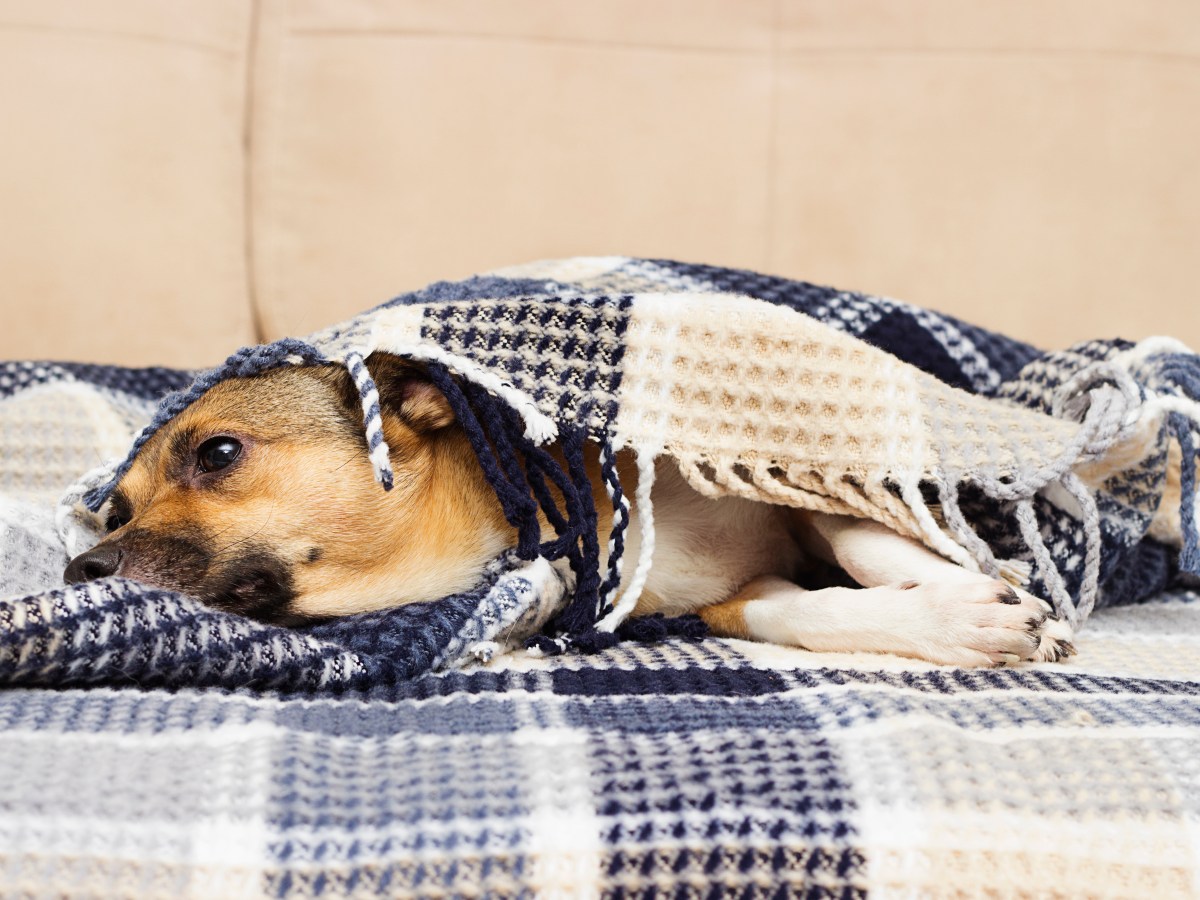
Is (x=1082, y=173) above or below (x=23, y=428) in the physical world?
above

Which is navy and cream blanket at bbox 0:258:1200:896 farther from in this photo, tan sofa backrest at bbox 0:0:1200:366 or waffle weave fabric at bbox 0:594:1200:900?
tan sofa backrest at bbox 0:0:1200:366

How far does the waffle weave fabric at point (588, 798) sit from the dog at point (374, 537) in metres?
0.21

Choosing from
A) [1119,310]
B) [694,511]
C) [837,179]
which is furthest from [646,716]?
[1119,310]

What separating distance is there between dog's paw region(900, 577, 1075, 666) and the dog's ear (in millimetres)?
567

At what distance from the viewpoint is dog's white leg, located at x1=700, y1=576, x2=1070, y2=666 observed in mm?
1016

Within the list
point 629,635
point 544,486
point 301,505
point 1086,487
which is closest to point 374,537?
point 301,505

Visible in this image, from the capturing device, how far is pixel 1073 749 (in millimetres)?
774

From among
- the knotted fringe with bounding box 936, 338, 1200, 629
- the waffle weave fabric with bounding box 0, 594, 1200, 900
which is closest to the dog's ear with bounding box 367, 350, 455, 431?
the waffle weave fabric with bounding box 0, 594, 1200, 900

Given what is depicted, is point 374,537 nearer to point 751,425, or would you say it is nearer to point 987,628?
point 751,425

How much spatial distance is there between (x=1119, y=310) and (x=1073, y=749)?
1.45 meters

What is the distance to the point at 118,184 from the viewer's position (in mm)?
1836

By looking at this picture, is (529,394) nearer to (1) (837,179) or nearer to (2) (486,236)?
(2) (486,236)

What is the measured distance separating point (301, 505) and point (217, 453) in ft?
0.40

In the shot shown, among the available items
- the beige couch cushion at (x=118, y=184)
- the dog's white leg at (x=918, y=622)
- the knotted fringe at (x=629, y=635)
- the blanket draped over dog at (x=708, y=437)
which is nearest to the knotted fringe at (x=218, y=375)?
the blanket draped over dog at (x=708, y=437)
